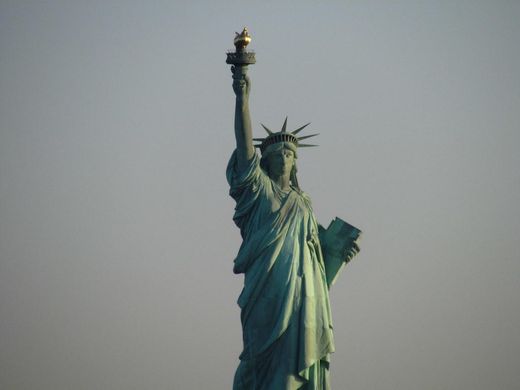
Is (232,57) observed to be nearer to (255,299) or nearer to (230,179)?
(230,179)

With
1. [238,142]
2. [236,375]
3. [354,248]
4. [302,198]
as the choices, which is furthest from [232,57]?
[236,375]

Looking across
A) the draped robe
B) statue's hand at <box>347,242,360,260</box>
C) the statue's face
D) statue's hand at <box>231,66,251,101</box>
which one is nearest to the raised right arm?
statue's hand at <box>231,66,251,101</box>

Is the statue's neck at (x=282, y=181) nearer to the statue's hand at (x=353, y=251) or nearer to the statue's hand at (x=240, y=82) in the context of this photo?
the statue's hand at (x=353, y=251)

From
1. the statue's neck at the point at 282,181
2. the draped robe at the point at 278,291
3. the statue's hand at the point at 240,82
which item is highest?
the statue's hand at the point at 240,82

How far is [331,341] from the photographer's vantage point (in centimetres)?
1909

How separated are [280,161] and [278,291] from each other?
2.83 m

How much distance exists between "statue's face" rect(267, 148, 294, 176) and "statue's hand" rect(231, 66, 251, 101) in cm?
152

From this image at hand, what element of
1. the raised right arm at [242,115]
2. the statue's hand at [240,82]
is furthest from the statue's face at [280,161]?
the statue's hand at [240,82]

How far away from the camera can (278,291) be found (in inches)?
744

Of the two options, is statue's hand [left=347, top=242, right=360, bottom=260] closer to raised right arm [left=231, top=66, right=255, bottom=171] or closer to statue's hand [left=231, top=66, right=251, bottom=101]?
raised right arm [left=231, top=66, right=255, bottom=171]

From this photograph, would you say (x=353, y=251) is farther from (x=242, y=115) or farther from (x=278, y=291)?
(x=242, y=115)

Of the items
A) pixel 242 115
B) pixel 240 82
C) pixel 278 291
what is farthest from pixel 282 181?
pixel 278 291

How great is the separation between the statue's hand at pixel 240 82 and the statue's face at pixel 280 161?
1.52 m

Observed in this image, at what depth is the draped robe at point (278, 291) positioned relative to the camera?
18.7 m
